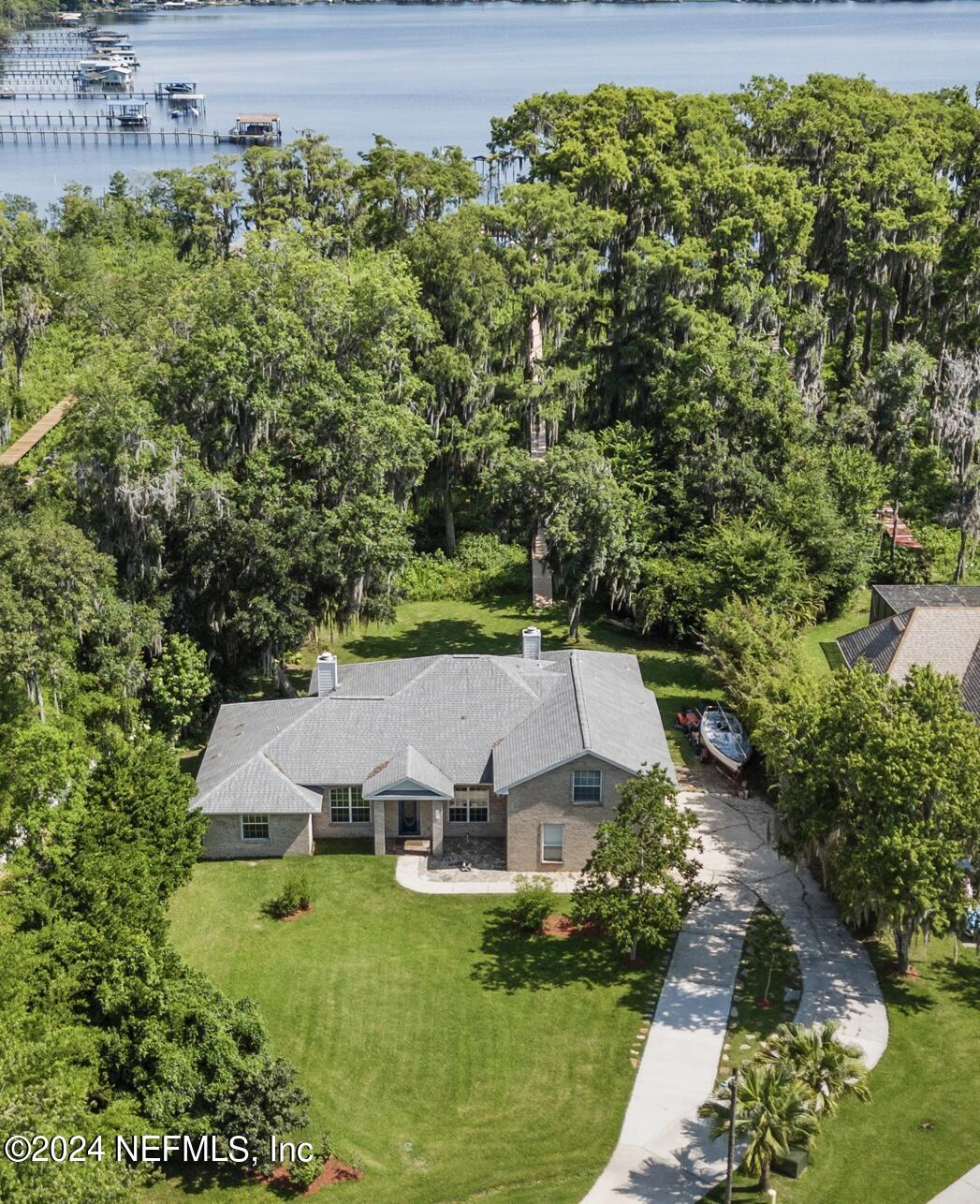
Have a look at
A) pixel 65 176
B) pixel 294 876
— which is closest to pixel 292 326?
pixel 294 876

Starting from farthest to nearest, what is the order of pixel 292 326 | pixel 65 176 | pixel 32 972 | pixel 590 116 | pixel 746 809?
pixel 65 176, pixel 590 116, pixel 292 326, pixel 746 809, pixel 32 972

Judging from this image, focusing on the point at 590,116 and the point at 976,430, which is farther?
the point at 590,116

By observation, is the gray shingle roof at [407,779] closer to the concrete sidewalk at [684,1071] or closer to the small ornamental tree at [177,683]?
the small ornamental tree at [177,683]

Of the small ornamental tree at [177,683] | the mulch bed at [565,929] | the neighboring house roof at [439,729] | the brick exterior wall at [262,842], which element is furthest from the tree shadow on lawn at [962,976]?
the small ornamental tree at [177,683]

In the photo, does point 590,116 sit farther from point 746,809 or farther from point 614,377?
point 746,809

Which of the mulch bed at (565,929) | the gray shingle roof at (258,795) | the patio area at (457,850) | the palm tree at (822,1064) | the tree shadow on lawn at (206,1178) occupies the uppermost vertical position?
the palm tree at (822,1064)

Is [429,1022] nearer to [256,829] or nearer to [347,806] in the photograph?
[347,806]

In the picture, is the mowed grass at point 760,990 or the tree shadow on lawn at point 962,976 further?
the tree shadow on lawn at point 962,976

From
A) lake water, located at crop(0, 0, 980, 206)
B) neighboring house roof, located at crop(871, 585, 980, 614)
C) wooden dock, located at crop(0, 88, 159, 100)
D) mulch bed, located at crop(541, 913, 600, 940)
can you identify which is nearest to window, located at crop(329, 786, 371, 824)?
mulch bed, located at crop(541, 913, 600, 940)

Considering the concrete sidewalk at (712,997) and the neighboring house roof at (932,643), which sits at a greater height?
the neighboring house roof at (932,643)
